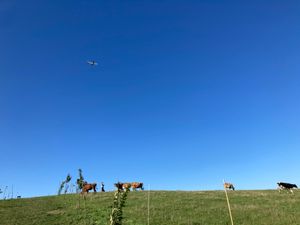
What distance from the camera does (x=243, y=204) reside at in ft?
120

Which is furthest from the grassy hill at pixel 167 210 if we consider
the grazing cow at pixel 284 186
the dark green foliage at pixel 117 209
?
the dark green foliage at pixel 117 209

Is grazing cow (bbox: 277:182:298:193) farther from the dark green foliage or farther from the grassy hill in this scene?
the dark green foliage

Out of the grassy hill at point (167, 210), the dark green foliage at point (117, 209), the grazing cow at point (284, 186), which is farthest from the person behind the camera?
the grazing cow at point (284, 186)

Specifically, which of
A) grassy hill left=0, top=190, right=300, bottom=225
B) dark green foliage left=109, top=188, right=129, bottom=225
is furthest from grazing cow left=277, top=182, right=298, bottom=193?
dark green foliage left=109, top=188, right=129, bottom=225

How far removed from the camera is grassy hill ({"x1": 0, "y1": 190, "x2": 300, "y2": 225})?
98.4ft

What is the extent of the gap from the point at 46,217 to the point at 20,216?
2856mm

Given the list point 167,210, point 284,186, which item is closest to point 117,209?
point 167,210

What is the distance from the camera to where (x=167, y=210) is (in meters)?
34.7

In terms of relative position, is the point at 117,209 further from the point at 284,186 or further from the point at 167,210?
the point at 284,186

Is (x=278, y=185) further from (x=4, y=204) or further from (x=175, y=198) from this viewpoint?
(x=4, y=204)

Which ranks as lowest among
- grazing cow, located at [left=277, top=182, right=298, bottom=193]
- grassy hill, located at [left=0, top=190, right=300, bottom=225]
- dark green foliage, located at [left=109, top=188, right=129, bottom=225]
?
dark green foliage, located at [left=109, top=188, right=129, bottom=225]

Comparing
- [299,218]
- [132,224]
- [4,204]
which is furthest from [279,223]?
[4,204]

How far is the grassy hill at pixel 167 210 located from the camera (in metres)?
30.0

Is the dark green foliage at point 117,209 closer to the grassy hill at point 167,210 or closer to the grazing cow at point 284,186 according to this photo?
the grassy hill at point 167,210
